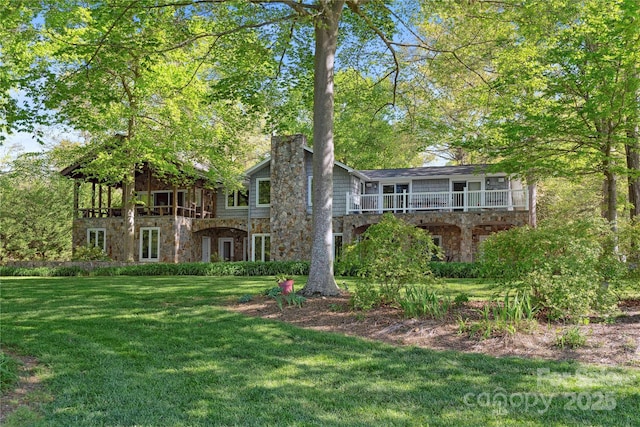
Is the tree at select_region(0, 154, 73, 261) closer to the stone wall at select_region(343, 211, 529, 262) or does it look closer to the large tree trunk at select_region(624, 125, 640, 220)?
the stone wall at select_region(343, 211, 529, 262)

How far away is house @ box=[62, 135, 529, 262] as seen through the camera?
21.8 meters

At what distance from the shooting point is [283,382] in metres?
4.50

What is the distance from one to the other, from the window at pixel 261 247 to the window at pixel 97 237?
7.98 metres

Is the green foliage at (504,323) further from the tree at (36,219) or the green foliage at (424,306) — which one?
the tree at (36,219)

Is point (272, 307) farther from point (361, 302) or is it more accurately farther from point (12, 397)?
point (12, 397)

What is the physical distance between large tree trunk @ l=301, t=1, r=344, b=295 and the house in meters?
12.1

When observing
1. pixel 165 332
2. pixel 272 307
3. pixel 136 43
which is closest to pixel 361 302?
pixel 272 307

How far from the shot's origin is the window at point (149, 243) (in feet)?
80.9

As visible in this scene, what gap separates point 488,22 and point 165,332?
32.5 ft

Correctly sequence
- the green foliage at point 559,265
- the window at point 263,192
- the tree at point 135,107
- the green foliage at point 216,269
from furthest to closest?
the window at point 263,192 < the green foliage at point 216,269 < the tree at point 135,107 < the green foliage at point 559,265

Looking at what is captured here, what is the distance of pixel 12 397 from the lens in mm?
4102

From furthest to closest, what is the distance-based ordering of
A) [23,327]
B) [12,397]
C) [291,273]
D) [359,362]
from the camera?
[291,273] < [23,327] < [359,362] < [12,397]

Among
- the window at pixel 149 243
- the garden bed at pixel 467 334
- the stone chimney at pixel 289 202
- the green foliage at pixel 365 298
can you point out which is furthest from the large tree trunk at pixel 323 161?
the window at pixel 149 243

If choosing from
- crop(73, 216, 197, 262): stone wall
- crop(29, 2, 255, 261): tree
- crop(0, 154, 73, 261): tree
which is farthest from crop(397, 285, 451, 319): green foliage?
crop(0, 154, 73, 261): tree
